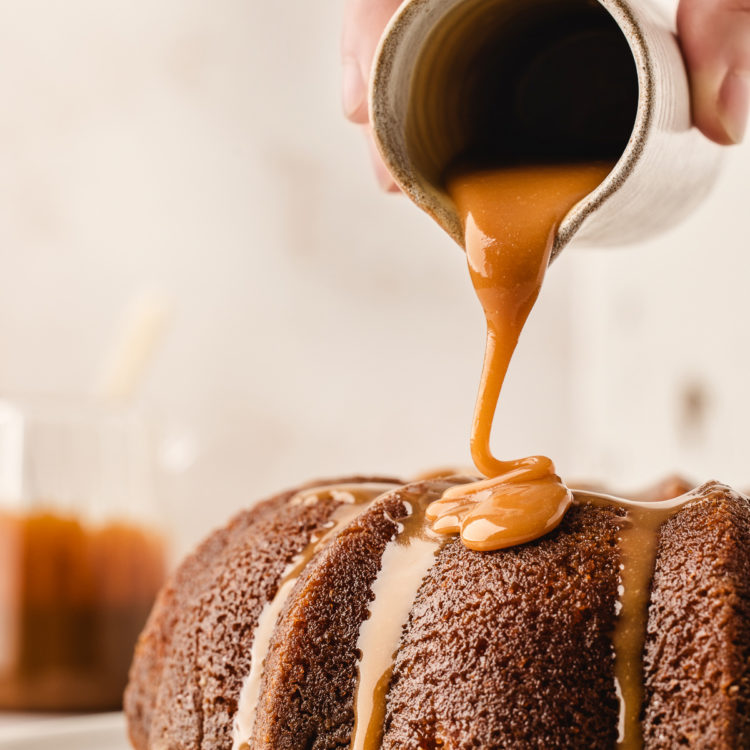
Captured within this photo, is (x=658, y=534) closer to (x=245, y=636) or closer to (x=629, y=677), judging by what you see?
(x=629, y=677)

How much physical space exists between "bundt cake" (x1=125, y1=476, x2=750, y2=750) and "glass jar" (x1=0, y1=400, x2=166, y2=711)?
85cm

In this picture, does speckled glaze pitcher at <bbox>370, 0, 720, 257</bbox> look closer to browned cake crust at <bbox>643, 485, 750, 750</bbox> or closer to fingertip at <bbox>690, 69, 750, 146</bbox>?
fingertip at <bbox>690, 69, 750, 146</bbox>

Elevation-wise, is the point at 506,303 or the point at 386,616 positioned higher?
the point at 506,303

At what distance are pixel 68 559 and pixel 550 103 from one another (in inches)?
50.9

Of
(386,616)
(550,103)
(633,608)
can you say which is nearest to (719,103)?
(550,103)

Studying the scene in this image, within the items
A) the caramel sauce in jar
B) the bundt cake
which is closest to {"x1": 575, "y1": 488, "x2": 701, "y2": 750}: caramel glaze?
the bundt cake

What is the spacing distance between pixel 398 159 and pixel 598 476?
221 centimetres

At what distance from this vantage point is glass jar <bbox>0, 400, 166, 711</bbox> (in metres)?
2.01

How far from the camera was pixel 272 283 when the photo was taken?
291 centimetres

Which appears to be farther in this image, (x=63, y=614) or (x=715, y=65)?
(x=63, y=614)

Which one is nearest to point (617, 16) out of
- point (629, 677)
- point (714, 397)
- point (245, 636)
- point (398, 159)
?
point (398, 159)

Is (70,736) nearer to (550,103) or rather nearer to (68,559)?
(68,559)

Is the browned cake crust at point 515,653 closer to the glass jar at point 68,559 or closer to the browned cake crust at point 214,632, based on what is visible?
the browned cake crust at point 214,632

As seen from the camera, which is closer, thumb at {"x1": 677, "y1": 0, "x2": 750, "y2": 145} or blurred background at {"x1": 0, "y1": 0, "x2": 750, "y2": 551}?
thumb at {"x1": 677, "y1": 0, "x2": 750, "y2": 145}
